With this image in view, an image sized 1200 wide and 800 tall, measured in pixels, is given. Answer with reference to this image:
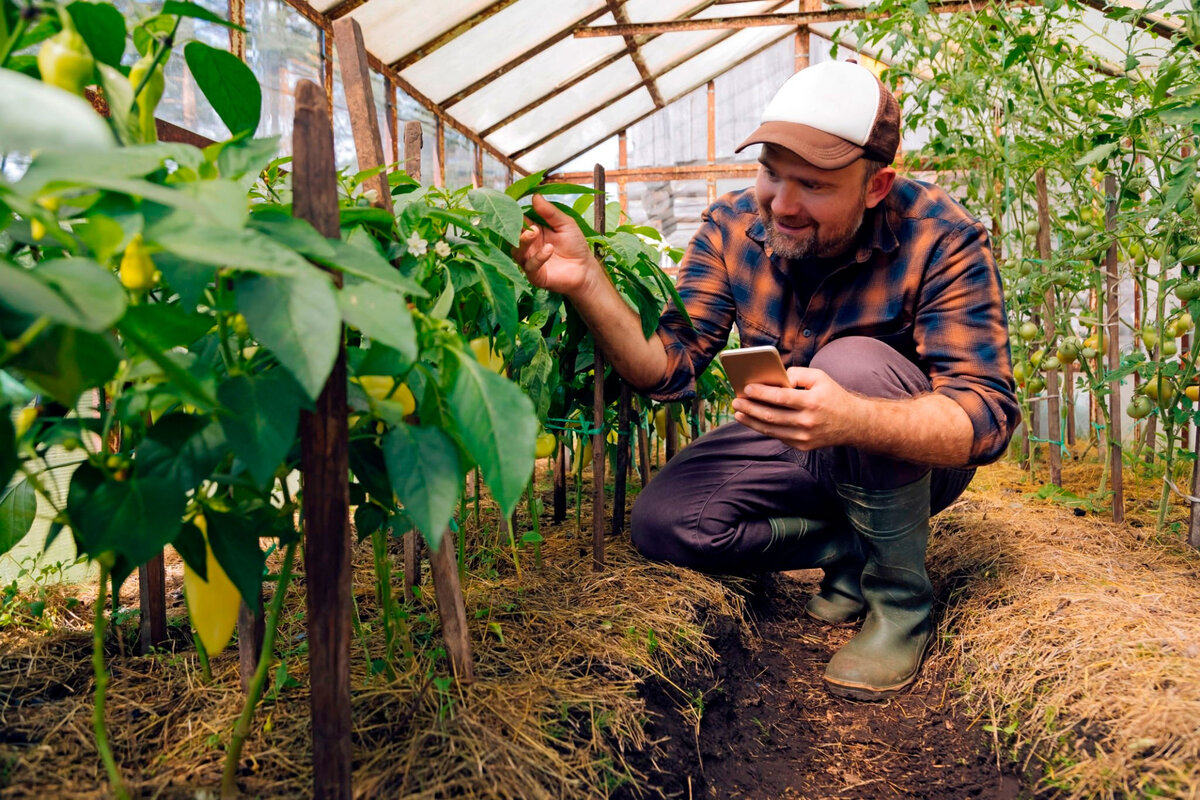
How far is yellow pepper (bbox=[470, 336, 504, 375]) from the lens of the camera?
100 cm

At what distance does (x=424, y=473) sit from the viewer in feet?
1.90

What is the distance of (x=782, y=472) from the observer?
1533 mm

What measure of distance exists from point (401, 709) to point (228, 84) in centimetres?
62

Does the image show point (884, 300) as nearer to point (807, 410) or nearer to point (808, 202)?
point (808, 202)

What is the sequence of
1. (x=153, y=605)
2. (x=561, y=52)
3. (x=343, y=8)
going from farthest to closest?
(x=561, y=52) → (x=343, y=8) → (x=153, y=605)

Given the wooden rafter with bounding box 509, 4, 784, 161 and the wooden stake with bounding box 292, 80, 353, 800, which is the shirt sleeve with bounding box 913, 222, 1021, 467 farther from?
the wooden rafter with bounding box 509, 4, 784, 161

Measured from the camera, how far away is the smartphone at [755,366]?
1074 millimetres

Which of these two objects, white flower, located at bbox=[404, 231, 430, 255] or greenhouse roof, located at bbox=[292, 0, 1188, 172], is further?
greenhouse roof, located at bbox=[292, 0, 1188, 172]

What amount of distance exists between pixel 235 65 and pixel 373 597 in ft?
2.75

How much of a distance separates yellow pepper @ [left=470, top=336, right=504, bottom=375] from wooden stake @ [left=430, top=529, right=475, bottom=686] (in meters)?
0.23

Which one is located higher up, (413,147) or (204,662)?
(413,147)

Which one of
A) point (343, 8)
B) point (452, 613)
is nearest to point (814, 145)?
point (452, 613)

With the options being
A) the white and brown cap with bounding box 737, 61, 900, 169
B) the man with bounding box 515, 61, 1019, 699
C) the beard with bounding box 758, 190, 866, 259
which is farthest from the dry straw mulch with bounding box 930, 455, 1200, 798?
the white and brown cap with bounding box 737, 61, 900, 169

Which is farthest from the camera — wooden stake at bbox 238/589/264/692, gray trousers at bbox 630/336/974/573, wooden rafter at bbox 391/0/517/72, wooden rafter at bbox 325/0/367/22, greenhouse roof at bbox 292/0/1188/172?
wooden rafter at bbox 391/0/517/72
